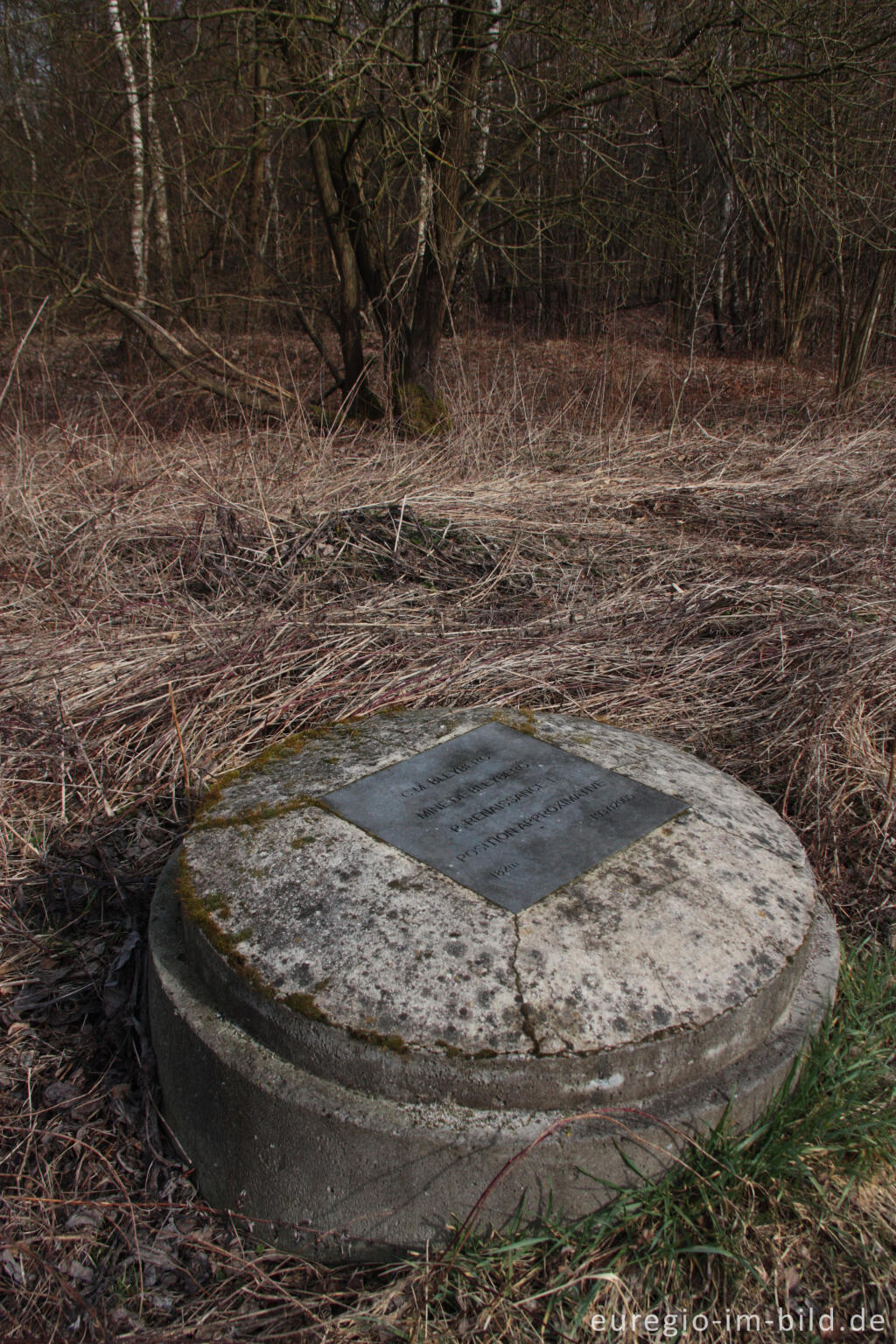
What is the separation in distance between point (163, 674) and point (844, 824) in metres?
2.22

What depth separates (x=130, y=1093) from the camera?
1921mm

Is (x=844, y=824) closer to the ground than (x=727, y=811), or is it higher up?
closer to the ground

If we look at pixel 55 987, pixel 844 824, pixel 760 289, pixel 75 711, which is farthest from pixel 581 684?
pixel 760 289

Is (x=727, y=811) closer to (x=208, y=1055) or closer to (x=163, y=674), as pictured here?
(x=208, y=1055)

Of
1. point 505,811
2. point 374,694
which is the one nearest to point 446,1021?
point 505,811

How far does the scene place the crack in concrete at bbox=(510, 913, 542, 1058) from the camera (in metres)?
1.49

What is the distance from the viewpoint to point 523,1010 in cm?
154

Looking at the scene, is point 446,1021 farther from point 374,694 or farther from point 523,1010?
point 374,694

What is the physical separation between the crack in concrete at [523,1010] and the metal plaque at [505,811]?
11 centimetres

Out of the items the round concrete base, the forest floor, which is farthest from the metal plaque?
the forest floor

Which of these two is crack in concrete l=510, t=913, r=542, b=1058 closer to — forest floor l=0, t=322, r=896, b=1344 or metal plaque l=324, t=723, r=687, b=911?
metal plaque l=324, t=723, r=687, b=911

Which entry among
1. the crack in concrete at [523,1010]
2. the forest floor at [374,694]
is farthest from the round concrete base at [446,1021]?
the forest floor at [374,694]

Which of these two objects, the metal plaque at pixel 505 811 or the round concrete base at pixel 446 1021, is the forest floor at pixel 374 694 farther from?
the metal plaque at pixel 505 811

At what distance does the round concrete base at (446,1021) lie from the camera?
149 centimetres
